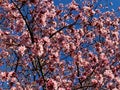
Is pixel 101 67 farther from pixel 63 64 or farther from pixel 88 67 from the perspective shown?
pixel 63 64

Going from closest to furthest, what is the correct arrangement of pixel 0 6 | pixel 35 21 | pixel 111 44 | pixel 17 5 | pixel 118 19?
pixel 17 5, pixel 35 21, pixel 0 6, pixel 111 44, pixel 118 19

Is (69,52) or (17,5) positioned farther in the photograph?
(69,52)

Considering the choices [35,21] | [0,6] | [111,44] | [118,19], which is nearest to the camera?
[35,21]

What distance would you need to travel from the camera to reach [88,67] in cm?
1622

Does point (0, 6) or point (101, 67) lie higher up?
point (0, 6)

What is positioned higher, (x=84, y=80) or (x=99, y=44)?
(x=99, y=44)

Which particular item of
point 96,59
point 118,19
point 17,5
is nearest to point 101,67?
point 96,59

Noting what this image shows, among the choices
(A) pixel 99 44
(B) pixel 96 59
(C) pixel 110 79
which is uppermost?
(A) pixel 99 44

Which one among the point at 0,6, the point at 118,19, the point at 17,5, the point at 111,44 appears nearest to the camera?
the point at 17,5

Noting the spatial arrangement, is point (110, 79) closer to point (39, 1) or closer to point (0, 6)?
point (39, 1)

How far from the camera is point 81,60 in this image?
16047 mm

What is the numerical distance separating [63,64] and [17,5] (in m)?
4.43

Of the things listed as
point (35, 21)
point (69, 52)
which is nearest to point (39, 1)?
point (35, 21)

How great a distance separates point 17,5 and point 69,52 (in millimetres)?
3275
